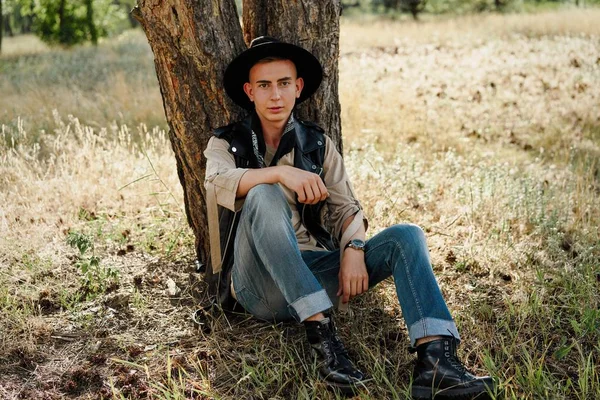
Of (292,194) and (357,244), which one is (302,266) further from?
(292,194)

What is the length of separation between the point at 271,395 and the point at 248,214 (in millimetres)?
860

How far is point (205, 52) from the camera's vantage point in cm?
345

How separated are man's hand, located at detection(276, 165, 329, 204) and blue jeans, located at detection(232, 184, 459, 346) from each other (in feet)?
0.22

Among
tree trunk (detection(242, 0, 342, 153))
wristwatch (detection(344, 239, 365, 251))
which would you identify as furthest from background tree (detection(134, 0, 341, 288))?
wristwatch (detection(344, 239, 365, 251))

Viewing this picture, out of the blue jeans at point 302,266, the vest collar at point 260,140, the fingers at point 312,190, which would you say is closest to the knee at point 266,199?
the blue jeans at point 302,266

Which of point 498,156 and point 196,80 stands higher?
point 196,80

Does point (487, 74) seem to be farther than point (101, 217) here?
Yes

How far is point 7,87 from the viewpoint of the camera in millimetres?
11367

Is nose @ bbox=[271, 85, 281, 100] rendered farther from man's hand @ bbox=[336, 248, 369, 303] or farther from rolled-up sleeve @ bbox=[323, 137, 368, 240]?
man's hand @ bbox=[336, 248, 369, 303]

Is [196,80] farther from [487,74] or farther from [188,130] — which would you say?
[487,74]

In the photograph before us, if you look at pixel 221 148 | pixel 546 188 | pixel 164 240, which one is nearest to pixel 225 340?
pixel 221 148

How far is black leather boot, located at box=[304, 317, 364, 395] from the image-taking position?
2.77 meters

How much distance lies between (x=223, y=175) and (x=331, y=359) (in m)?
1.04

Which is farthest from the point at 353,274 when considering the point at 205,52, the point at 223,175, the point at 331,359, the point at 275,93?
the point at 205,52
